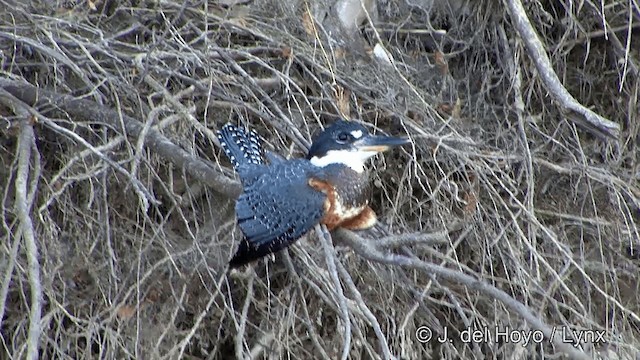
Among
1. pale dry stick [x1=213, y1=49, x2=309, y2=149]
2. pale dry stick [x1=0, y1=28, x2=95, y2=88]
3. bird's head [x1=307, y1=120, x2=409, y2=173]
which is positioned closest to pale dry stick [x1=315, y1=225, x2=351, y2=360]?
bird's head [x1=307, y1=120, x2=409, y2=173]

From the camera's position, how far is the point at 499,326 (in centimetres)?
234

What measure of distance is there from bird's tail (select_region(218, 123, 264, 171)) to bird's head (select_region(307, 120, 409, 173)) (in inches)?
5.7

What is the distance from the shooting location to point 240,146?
7.02 feet

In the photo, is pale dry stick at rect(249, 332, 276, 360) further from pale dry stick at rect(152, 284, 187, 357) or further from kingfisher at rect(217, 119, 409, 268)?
kingfisher at rect(217, 119, 409, 268)

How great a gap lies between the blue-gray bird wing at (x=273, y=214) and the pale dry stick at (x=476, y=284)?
0.52 feet

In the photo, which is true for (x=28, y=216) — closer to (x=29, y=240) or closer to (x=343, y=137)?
(x=29, y=240)

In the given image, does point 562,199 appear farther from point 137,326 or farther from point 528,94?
point 137,326

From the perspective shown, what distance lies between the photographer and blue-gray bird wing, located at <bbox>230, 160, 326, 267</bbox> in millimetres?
1979

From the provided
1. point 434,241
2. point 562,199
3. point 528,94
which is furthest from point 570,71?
point 434,241

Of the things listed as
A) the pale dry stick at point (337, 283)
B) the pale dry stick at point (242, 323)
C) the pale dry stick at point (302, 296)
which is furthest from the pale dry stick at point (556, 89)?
the pale dry stick at point (242, 323)

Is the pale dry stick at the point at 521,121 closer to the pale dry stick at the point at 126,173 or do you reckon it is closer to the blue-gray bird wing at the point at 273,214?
the blue-gray bird wing at the point at 273,214

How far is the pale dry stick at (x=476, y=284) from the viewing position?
4.95 ft

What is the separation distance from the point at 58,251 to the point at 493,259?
41.3 inches

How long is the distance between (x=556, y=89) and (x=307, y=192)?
592 mm
